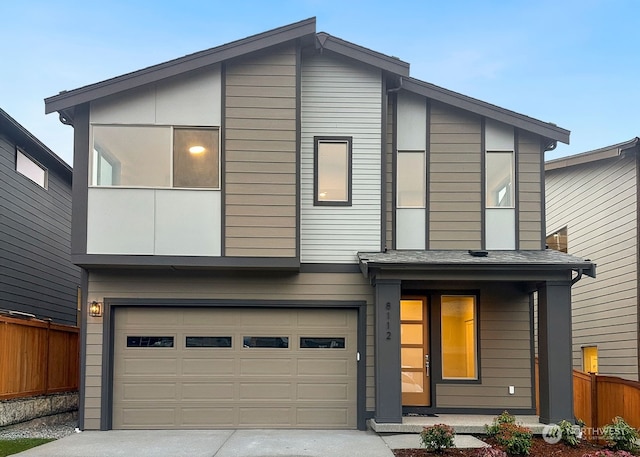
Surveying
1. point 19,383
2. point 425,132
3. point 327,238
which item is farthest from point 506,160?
point 19,383

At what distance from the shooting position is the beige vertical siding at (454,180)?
409 inches

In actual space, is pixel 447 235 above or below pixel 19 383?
above

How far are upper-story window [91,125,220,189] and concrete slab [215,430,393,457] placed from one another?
12.5 ft

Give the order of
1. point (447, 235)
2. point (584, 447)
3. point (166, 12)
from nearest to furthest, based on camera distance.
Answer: point (584, 447) → point (447, 235) → point (166, 12)

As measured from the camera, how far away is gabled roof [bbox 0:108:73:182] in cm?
1186

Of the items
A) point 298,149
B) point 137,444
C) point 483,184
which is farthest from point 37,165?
point 483,184

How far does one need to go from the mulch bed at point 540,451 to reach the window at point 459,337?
1.71 metres

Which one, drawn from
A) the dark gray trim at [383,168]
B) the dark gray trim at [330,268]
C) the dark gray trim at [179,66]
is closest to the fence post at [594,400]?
the dark gray trim at [383,168]

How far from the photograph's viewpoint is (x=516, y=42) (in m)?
33.2

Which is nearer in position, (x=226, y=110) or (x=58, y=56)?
(x=226, y=110)

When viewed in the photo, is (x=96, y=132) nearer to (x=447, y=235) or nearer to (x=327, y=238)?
(x=327, y=238)

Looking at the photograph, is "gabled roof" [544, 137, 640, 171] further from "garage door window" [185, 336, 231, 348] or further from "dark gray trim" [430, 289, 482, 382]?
"garage door window" [185, 336, 231, 348]

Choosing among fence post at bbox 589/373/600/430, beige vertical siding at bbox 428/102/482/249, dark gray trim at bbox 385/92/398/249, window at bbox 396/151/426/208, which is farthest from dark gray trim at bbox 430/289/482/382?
fence post at bbox 589/373/600/430

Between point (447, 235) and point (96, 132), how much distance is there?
19.5 ft
